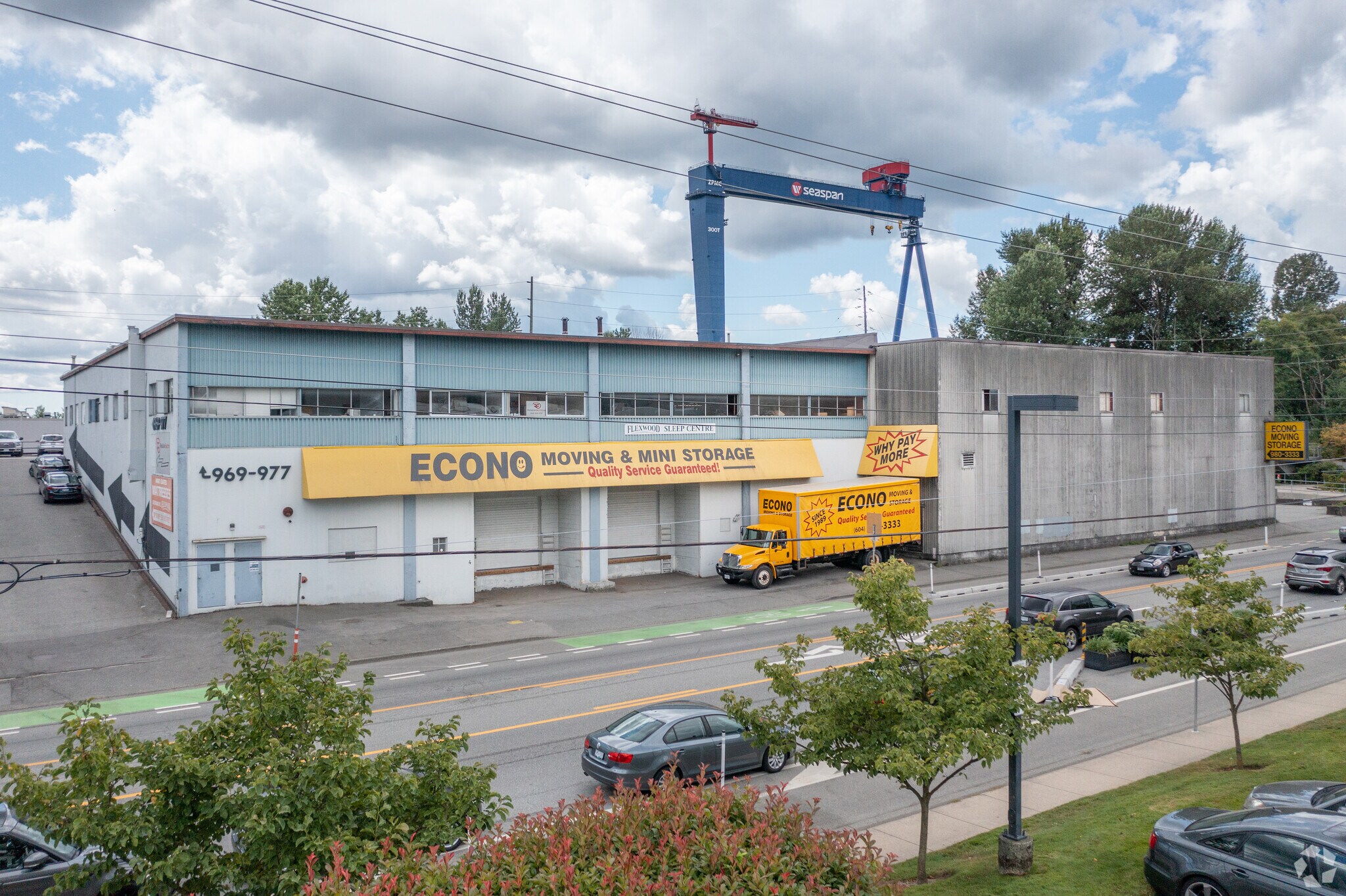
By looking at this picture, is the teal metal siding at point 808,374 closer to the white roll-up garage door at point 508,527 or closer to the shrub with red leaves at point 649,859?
the white roll-up garage door at point 508,527

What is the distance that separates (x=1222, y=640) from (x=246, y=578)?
88.2ft

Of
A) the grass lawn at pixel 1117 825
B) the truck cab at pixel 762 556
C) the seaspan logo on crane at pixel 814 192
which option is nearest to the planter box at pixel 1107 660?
the grass lawn at pixel 1117 825

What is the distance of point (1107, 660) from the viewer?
2306 cm

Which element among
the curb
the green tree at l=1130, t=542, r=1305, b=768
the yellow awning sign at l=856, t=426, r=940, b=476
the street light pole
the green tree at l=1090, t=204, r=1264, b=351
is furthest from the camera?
the green tree at l=1090, t=204, r=1264, b=351

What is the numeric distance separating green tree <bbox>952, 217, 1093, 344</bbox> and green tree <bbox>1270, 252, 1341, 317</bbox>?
26382mm

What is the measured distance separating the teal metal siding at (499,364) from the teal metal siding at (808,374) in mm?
8547

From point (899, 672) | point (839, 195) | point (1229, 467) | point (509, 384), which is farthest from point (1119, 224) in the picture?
point (899, 672)

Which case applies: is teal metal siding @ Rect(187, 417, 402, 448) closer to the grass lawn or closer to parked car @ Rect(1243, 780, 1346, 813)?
the grass lawn

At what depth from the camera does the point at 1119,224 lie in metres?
79.8

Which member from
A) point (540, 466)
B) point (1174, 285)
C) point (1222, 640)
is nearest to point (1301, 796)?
point (1222, 640)

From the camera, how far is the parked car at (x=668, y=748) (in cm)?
1448

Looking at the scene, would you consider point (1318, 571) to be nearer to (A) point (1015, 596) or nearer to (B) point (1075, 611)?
(B) point (1075, 611)

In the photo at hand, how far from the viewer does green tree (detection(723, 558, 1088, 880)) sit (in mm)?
10398

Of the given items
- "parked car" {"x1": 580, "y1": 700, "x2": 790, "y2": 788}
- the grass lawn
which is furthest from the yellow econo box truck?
the grass lawn
